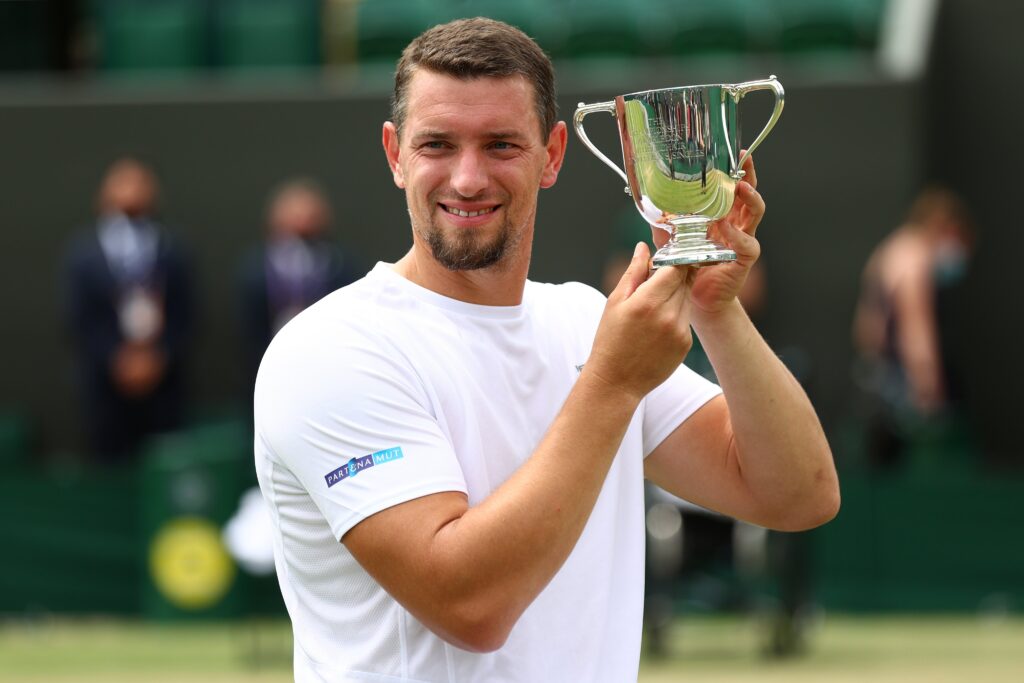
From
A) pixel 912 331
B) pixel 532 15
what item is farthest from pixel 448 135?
pixel 532 15

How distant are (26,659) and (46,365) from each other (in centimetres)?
322

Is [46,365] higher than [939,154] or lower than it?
lower

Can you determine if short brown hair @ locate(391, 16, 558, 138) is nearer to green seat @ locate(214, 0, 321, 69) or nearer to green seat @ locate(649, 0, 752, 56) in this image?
green seat @ locate(649, 0, 752, 56)

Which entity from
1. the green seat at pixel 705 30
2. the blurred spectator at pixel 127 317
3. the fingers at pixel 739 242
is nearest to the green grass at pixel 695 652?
the blurred spectator at pixel 127 317

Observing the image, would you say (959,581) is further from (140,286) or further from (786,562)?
(140,286)

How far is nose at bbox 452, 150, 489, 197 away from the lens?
2391 mm

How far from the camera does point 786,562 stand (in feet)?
26.4

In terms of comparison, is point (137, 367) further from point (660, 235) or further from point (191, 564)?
point (660, 235)

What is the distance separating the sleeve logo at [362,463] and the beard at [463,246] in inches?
11.9

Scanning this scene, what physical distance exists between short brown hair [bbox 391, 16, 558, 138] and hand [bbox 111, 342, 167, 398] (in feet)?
25.2

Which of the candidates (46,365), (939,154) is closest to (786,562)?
(939,154)

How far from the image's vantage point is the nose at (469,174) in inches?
94.1

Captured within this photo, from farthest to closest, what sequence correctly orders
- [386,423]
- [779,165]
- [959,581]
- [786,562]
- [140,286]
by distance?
[779,165]
[140,286]
[959,581]
[786,562]
[386,423]

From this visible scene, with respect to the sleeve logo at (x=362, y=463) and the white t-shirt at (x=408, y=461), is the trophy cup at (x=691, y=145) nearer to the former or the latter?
the white t-shirt at (x=408, y=461)
